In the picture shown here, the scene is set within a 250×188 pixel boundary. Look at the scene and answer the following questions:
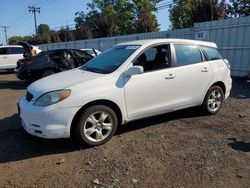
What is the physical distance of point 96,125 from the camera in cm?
441

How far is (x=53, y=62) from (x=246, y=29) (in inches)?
294

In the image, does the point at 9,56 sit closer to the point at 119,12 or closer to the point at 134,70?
the point at 134,70

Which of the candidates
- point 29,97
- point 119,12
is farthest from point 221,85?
point 119,12

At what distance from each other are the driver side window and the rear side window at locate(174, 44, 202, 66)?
0.21 meters

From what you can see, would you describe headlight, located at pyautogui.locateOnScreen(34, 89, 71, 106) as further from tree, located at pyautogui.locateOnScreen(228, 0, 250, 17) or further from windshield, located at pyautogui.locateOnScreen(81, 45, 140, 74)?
tree, located at pyautogui.locateOnScreen(228, 0, 250, 17)

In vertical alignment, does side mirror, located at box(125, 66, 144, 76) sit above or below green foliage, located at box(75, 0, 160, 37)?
below

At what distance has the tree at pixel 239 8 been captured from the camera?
1368 inches

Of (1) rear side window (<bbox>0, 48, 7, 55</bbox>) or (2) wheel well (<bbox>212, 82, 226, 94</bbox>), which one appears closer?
(2) wheel well (<bbox>212, 82, 226, 94</bbox>)

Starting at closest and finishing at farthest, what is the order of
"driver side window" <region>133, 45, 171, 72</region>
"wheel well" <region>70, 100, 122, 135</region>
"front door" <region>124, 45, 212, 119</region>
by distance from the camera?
"wheel well" <region>70, 100, 122, 135</region> → "front door" <region>124, 45, 212, 119</region> → "driver side window" <region>133, 45, 171, 72</region>

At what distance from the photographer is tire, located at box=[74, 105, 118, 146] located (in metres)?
4.27

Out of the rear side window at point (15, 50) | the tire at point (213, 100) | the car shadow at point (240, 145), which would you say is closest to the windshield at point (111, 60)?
the tire at point (213, 100)

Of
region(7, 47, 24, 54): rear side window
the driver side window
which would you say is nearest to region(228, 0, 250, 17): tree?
region(7, 47, 24, 54): rear side window

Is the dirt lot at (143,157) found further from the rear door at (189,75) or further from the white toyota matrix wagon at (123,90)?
the rear door at (189,75)

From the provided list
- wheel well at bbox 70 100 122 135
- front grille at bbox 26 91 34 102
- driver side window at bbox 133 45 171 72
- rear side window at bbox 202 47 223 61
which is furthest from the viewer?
rear side window at bbox 202 47 223 61
